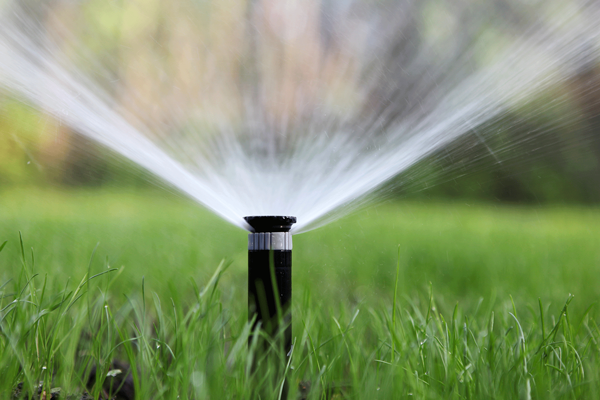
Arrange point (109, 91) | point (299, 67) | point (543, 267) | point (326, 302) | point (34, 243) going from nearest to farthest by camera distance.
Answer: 1. point (326, 302)
2. point (34, 243)
3. point (543, 267)
4. point (299, 67)
5. point (109, 91)

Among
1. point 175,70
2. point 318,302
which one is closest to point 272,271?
point 318,302

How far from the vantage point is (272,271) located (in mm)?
1073

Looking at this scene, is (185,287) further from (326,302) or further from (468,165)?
(468,165)

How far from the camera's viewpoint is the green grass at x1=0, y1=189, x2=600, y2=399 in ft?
3.55

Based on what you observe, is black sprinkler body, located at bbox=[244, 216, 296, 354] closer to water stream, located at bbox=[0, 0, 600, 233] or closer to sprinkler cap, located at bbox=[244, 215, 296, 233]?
sprinkler cap, located at bbox=[244, 215, 296, 233]

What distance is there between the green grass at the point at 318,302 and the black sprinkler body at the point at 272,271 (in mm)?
82

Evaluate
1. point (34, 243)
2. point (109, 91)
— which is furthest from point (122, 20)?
point (34, 243)

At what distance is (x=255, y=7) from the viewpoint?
4773 millimetres

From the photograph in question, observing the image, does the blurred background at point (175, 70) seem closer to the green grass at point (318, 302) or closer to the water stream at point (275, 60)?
the water stream at point (275, 60)

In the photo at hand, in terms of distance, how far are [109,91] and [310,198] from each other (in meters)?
4.37

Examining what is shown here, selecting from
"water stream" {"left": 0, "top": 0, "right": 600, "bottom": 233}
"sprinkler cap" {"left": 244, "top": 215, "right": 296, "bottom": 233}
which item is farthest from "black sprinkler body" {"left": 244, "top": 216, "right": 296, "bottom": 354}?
"water stream" {"left": 0, "top": 0, "right": 600, "bottom": 233}

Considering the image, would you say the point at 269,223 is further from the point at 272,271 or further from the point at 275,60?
the point at 275,60

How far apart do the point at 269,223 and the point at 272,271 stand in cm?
11

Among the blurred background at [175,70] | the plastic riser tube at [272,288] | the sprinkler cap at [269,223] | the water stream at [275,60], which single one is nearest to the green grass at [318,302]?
the plastic riser tube at [272,288]
